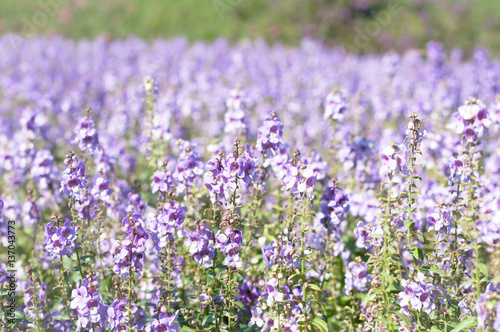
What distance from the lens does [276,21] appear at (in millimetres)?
20188

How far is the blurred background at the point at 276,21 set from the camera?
19609 mm

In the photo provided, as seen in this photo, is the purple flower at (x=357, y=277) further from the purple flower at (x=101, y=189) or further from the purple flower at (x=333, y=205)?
the purple flower at (x=101, y=189)

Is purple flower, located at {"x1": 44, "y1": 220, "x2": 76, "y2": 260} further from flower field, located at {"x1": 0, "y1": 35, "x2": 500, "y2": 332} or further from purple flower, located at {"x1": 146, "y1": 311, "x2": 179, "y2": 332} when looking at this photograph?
purple flower, located at {"x1": 146, "y1": 311, "x2": 179, "y2": 332}

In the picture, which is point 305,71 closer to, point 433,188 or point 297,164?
point 433,188

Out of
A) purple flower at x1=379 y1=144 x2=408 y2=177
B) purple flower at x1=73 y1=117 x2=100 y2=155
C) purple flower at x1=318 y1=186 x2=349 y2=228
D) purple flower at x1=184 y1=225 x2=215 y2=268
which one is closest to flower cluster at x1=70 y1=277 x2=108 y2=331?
purple flower at x1=184 y1=225 x2=215 y2=268

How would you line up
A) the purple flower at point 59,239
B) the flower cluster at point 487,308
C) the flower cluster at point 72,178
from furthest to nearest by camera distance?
1. the flower cluster at point 72,178
2. the purple flower at point 59,239
3. the flower cluster at point 487,308

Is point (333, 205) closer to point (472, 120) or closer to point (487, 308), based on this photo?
point (472, 120)

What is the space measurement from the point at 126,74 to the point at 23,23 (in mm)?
13433

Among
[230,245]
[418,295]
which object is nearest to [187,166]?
[230,245]

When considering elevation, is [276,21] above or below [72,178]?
above

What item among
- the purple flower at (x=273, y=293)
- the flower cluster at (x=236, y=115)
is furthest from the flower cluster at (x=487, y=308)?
the flower cluster at (x=236, y=115)

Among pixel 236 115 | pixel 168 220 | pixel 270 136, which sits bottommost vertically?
pixel 168 220

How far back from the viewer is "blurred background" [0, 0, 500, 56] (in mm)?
19609

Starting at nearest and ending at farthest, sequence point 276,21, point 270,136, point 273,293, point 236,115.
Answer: point 273,293, point 270,136, point 236,115, point 276,21
